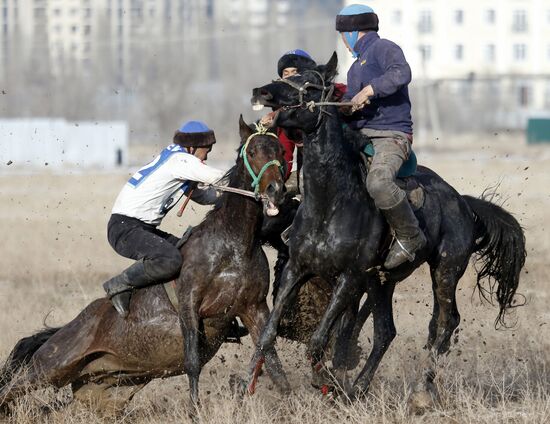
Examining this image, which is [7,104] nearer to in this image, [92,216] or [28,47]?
[28,47]

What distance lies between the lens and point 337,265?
25.9 ft

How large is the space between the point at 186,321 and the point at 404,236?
68.0 inches

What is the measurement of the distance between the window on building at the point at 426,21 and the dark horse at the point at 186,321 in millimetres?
83141

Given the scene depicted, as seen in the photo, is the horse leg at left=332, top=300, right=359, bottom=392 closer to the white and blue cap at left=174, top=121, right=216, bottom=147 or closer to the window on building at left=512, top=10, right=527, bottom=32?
the white and blue cap at left=174, top=121, right=216, bottom=147

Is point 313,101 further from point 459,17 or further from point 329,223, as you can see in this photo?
point 459,17

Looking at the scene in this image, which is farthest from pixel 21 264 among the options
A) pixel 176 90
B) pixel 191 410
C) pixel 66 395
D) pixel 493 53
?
pixel 493 53

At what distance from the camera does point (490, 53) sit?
9225 cm

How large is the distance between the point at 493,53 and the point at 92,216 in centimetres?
7170

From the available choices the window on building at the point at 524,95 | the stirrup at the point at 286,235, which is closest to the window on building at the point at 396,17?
the window on building at the point at 524,95

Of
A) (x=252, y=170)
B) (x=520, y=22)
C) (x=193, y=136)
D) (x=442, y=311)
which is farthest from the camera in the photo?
(x=520, y=22)

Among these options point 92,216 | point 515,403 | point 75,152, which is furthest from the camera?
point 75,152

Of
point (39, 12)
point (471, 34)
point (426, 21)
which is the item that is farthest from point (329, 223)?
point (471, 34)

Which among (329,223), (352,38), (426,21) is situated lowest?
(426,21)

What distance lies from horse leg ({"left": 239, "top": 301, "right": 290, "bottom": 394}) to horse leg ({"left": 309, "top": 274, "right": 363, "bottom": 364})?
0.47 meters
